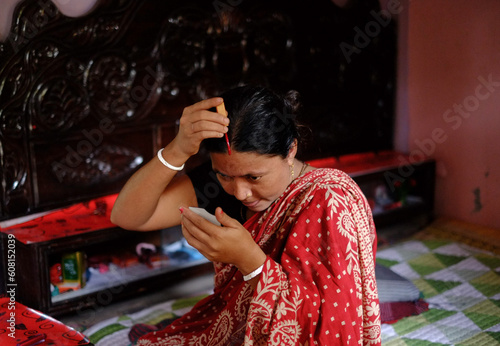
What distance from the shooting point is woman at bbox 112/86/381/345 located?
134 cm

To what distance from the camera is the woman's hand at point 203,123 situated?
1383mm

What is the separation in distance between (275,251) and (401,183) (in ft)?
6.99

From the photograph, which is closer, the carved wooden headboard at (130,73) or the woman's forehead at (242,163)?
the woman's forehead at (242,163)

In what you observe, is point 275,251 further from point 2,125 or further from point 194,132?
point 2,125

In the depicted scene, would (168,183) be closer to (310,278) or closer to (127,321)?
(310,278)

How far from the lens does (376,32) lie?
3.46 meters

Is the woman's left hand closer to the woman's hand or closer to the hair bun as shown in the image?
the woman's hand

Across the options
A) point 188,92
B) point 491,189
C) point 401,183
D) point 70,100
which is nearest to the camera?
A: point 70,100

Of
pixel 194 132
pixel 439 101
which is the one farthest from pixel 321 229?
pixel 439 101

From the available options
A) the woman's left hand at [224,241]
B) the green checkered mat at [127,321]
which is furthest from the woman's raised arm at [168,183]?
the green checkered mat at [127,321]

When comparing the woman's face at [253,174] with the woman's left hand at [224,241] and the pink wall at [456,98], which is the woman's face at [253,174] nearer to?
the woman's left hand at [224,241]

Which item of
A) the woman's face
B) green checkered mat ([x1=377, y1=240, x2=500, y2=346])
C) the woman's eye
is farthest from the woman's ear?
green checkered mat ([x1=377, y1=240, x2=500, y2=346])

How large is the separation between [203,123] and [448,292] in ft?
5.61

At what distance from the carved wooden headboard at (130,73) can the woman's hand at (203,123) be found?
1148mm
